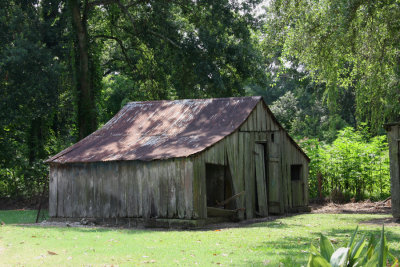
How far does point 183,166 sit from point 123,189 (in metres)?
2.91

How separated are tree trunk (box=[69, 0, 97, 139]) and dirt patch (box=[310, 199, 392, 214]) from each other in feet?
43.6

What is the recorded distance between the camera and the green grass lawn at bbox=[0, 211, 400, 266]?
940 cm

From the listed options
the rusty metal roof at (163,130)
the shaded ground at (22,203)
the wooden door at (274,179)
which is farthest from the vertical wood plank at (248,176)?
the shaded ground at (22,203)

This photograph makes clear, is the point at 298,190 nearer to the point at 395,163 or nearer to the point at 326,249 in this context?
the point at 395,163

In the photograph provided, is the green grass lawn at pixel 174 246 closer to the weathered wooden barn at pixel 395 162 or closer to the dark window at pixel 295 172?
the weathered wooden barn at pixel 395 162

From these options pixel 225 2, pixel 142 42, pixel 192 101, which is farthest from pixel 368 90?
pixel 142 42

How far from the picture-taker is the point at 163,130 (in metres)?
21.0

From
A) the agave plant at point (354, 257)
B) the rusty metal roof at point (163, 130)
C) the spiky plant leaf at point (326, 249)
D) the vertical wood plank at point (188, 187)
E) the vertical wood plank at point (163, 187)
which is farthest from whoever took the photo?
the rusty metal roof at point (163, 130)

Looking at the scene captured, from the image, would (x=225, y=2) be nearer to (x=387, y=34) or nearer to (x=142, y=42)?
(x=142, y=42)

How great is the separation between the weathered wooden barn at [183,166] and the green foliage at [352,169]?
2.94 meters

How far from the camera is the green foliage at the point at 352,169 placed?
81.7 feet

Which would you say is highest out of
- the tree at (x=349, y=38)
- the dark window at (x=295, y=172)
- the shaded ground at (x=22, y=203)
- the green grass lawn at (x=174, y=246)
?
the tree at (x=349, y=38)

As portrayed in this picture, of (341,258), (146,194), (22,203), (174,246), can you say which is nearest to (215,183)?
(146,194)

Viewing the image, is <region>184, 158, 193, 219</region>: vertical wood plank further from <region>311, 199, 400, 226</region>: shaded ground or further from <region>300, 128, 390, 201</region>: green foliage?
<region>300, 128, 390, 201</region>: green foliage
